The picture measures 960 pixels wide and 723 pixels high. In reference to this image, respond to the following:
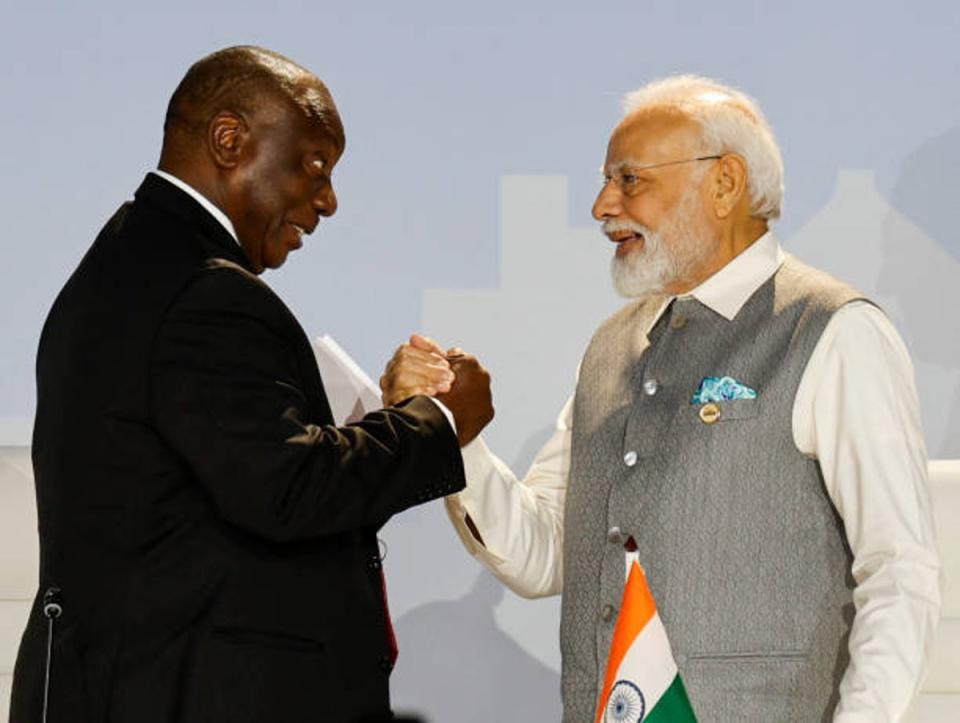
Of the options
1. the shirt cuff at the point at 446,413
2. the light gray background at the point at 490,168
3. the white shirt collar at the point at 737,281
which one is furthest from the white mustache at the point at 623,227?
the light gray background at the point at 490,168

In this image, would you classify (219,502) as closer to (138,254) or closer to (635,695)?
(138,254)

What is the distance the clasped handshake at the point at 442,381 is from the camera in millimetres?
2264

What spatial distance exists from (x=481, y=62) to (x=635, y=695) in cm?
193

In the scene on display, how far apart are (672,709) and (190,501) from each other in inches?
24.4

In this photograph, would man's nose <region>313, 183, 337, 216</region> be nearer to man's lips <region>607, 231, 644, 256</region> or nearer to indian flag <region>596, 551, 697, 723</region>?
man's lips <region>607, 231, 644, 256</region>

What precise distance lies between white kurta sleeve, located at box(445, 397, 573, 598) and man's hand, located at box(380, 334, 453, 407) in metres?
0.18

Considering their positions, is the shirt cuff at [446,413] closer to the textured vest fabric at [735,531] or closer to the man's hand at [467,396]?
the man's hand at [467,396]

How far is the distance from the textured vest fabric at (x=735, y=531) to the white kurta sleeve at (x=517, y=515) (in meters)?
0.22

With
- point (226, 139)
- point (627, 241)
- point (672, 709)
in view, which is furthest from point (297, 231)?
point (672, 709)

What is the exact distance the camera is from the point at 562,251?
3.71 meters

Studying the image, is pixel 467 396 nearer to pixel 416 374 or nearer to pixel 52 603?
pixel 416 374

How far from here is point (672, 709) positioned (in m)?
2.07

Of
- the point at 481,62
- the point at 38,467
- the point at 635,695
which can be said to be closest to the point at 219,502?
the point at 38,467

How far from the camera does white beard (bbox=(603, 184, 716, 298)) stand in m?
2.31
